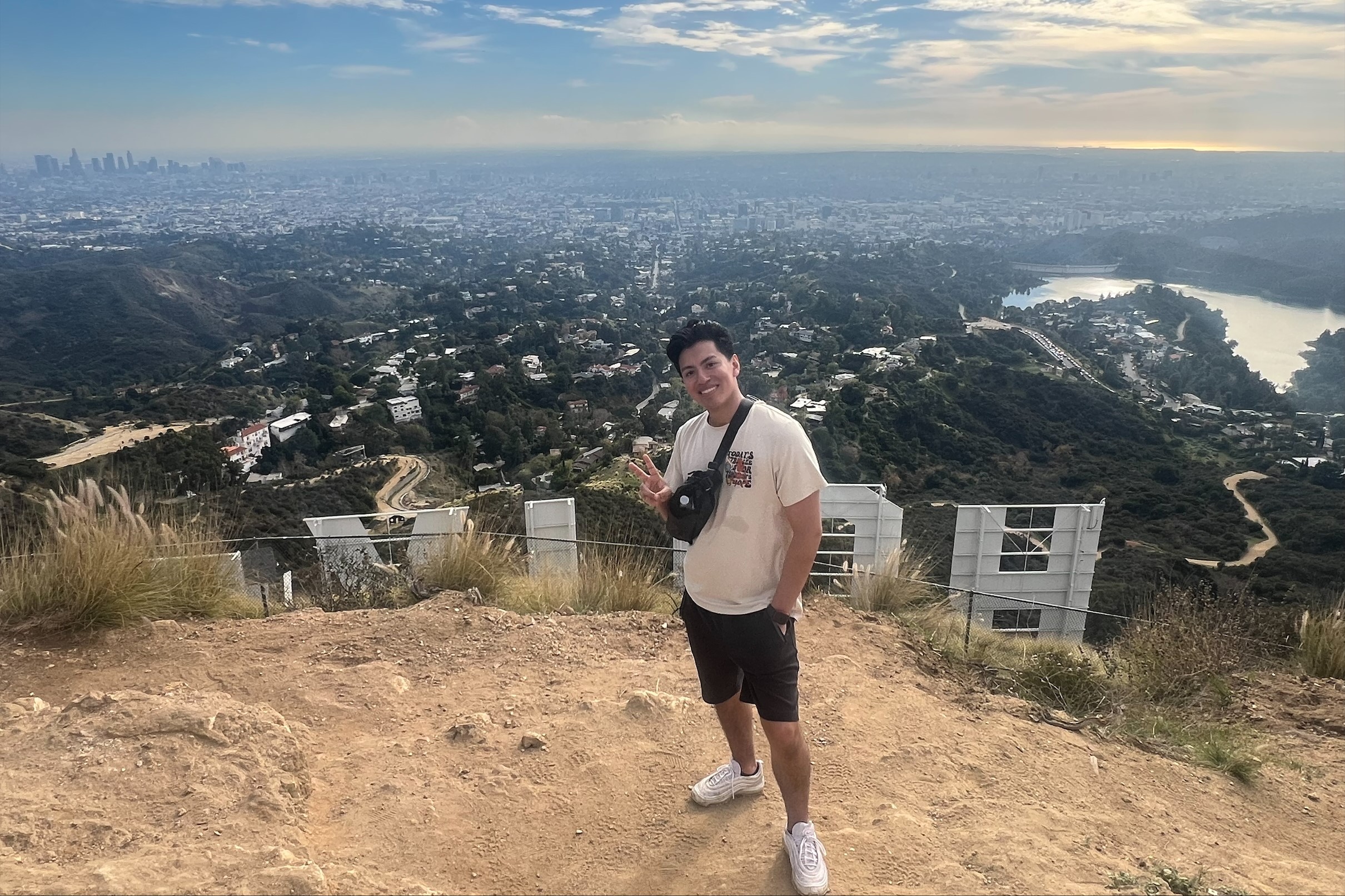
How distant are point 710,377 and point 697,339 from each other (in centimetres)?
11

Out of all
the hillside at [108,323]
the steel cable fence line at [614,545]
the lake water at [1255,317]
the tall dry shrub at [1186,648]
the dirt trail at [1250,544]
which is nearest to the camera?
the tall dry shrub at [1186,648]

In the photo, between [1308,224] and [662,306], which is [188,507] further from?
[1308,224]

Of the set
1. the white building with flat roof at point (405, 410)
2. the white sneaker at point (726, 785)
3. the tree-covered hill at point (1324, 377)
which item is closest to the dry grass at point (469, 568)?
the white sneaker at point (726, 785)

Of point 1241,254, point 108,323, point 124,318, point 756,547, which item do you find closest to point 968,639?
point 756,547

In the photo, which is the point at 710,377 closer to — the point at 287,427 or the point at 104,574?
the point at 104,574

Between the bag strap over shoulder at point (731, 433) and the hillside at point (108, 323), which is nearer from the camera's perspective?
the bag strap over shoulder at point (731, 433)

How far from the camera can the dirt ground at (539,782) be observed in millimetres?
1975

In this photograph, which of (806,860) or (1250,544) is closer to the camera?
(806,860)

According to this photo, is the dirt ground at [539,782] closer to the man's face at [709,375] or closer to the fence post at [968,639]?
the fence post at [968,639]

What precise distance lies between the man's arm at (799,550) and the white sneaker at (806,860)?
0.67m

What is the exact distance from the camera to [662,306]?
2000 inches

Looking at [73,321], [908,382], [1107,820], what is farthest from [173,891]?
[73,321]

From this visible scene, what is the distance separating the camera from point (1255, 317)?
4678 cm

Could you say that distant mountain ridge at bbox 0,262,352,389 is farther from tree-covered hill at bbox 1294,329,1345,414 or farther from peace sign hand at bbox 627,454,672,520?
tree-covered hill at bbox 1294,329,1345,414
